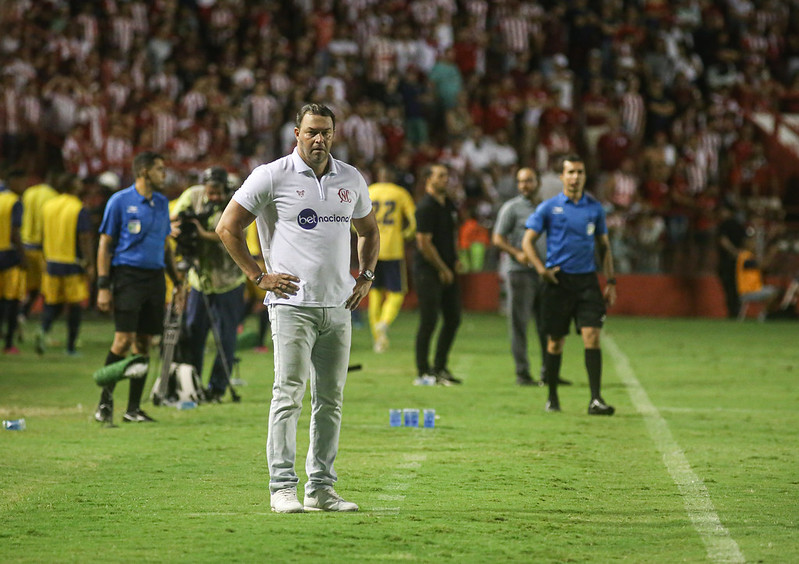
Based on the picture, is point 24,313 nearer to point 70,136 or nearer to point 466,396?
point 70,136

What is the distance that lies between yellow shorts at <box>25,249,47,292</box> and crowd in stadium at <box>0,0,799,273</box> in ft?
9.90

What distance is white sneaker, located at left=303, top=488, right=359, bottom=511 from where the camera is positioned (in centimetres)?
708

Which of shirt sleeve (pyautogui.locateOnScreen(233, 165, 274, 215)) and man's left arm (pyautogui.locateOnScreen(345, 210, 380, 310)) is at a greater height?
shirt sleeve (pyautogui.locateOnScreen(233, 165, 274, 215))

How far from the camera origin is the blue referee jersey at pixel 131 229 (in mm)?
10586

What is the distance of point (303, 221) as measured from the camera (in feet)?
22.7

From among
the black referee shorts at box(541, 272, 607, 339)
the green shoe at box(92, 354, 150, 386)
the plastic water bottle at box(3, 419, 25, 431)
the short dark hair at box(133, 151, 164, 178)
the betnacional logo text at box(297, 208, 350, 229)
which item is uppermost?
the short dark hair at box(133, 151, 164, 178)

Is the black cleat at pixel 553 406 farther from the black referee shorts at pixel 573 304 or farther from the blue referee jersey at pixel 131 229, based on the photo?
the blue referee jersey at pixel 131 229

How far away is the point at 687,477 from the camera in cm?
841

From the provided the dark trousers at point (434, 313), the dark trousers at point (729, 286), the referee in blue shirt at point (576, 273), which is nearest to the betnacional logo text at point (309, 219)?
the referee in blue shirt at point (576, 273)

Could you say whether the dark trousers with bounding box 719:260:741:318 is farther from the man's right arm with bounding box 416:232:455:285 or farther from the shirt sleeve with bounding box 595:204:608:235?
the shirt sleeve with bounding box 595:204:608:235

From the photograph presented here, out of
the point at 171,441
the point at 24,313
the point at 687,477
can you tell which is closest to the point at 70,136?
the point at 24,313

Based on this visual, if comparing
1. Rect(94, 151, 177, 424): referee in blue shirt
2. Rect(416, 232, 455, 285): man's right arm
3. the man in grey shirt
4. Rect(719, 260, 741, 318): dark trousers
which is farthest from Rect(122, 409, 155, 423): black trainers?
Rect(719, 260, 741, 318): dark trousers

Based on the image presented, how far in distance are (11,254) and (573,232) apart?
864 centimetres

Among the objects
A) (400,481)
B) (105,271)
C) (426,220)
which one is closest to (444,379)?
(426,220)
